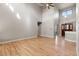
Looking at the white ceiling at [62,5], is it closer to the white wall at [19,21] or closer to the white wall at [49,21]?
the white wall at [49,21]

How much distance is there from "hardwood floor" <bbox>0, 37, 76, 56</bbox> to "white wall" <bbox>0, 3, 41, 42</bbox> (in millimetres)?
130

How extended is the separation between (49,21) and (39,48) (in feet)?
1.76

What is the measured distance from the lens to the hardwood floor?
1.73 meters

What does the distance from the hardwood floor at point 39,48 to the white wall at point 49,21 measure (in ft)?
0.43

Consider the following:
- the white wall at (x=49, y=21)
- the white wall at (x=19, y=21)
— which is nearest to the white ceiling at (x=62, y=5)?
the white wall at (x=49, y=21)

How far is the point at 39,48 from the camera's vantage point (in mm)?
1787

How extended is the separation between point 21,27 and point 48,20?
1.71 feet

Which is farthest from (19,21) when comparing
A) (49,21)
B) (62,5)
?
(62,5)

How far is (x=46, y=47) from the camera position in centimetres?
181

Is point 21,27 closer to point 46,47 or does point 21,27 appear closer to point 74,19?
point 46,47

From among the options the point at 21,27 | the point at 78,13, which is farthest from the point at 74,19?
the point at 21,27

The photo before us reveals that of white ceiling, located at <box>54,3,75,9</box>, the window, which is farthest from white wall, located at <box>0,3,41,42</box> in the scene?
A: the window

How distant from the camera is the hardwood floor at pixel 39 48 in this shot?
173 centimetres

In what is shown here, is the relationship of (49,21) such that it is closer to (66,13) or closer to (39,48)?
(66,13)
